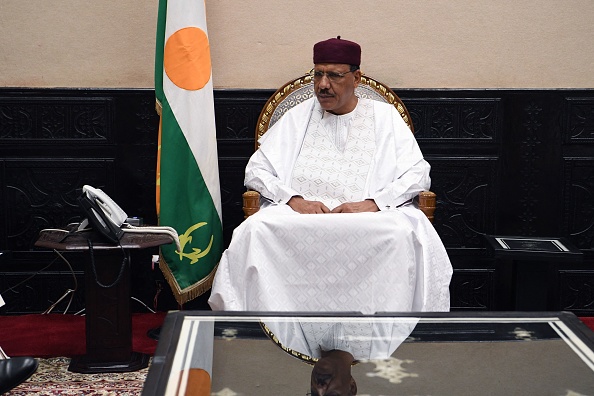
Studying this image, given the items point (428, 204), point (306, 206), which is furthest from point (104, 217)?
point (428, 204)

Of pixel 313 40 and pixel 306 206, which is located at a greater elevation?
pixel 313 40

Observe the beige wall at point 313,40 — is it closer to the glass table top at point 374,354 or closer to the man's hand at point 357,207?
the man's hand at point 357,207

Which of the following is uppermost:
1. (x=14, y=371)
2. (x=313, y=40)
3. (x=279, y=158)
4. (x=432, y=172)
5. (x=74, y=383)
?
(x=313, y=40)

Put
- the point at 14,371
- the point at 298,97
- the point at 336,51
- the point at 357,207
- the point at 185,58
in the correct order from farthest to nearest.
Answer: the point at 298,97 → the point at 185,58 → the point at 336,51 → the point at 357,207 → the point at 14,371

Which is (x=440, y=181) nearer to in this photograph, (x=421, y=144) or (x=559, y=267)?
(x=421, y=144)

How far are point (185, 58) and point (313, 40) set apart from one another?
3.07ft

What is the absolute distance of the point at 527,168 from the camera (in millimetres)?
5219

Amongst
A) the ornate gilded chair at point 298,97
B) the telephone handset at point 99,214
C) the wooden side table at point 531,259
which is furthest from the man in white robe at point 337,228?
the telephone handset at point 99,214

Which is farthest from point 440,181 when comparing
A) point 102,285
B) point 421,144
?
point 102,285

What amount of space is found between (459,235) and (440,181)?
14.8 inches

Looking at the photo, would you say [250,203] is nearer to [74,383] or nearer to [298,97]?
[298,97]

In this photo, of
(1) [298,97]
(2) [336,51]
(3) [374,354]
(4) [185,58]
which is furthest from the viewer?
(1) [298,97]

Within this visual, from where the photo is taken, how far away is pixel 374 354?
7.29 ft

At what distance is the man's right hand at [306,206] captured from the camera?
4.21m
